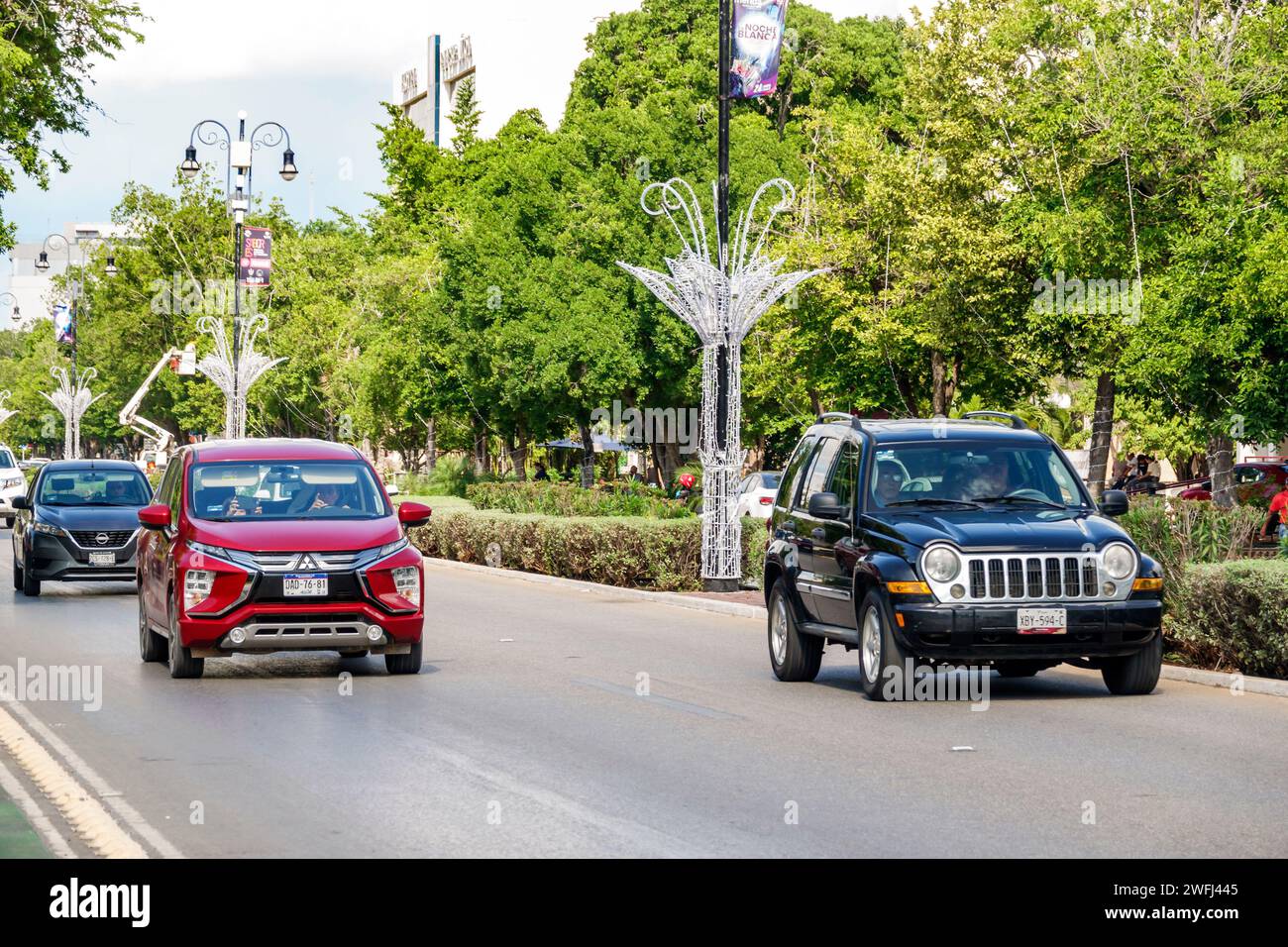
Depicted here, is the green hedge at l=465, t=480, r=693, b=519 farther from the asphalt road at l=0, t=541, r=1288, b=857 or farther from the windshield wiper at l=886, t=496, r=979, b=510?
the windshield wiper at l=886, t=496, r=979, b=510

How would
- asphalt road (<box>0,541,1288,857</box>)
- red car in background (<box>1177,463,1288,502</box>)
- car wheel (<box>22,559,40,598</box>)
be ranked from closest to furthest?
asphalt road (<box>0,541,1288,857</box>) < car wheel (<box>22,559,40,598</box>) < red car in background (<box>1177,463,1288,502</box>)

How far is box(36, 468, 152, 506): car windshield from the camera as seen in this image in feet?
87.1

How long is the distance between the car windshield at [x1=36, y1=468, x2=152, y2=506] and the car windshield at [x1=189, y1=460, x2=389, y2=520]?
11.2m

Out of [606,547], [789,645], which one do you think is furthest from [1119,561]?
[606,547]

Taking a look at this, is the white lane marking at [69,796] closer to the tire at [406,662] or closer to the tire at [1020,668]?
the tire at [406,662]

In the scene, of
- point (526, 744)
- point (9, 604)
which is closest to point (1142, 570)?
point (526, 744)

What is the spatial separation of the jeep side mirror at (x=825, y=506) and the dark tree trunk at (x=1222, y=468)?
20.8 m

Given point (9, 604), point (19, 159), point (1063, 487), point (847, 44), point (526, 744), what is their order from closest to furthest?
point (526, 744), point (1063, 487), point (9, 604), point (19, 159), point (847, 44)

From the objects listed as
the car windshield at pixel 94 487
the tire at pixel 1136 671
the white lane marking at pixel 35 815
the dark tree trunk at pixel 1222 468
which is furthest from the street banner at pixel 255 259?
the white lane marking at pixel 35 815

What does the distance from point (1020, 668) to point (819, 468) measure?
2426 millimetres

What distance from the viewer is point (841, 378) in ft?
152

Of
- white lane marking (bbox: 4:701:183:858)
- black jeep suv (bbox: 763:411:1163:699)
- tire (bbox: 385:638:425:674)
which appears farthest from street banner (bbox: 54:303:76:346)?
white lane marking (bbox: 4:701:183:858)

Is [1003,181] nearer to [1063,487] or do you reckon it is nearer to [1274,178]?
[1274,178]
